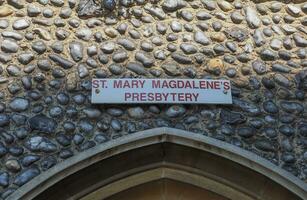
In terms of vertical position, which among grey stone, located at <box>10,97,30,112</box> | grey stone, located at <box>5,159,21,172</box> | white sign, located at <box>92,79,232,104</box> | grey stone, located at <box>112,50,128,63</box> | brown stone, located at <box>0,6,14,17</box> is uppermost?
brown stone, located at <box>0,6,14,17</box>

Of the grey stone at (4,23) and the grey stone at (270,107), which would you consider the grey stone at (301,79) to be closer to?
the grey stone at (270,107)

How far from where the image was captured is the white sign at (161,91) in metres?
2.87

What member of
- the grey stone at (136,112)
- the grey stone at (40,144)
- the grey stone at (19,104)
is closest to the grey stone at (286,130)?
the grey stone at (136,112)

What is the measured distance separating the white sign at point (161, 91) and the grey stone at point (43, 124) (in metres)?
0.25

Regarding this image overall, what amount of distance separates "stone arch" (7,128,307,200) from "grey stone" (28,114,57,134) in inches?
8.4

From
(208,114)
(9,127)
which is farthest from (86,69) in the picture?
(208,114)

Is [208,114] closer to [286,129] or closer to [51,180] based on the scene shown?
[286,129]

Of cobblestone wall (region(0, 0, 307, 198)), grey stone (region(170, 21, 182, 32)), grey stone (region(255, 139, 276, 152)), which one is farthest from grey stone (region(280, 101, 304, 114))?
grey stone (region(170, 21, 182, 32))

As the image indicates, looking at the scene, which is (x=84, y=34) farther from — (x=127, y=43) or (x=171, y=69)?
(x=171, y=69)

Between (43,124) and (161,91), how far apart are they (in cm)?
66

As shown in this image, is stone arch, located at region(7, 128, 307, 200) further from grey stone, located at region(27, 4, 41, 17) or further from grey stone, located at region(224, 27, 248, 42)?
grey stone, located at region(27, 4, 41, 17)

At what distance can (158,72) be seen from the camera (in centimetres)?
296

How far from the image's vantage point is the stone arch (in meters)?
2.68

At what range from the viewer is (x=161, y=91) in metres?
2.90
